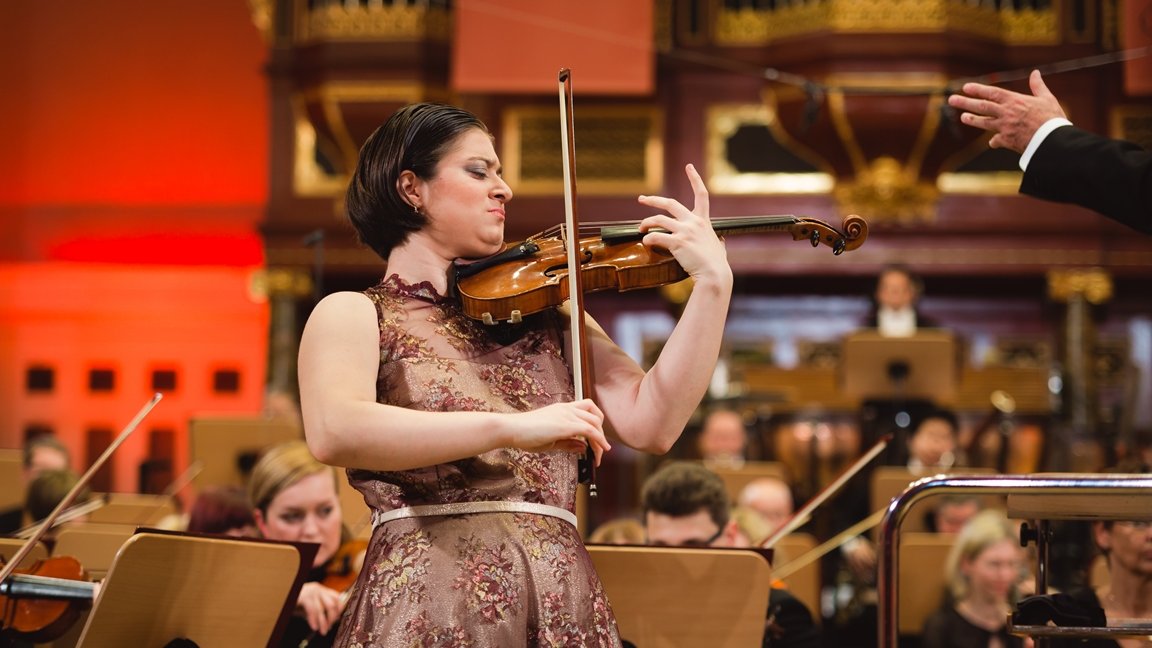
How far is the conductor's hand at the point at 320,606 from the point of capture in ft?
9.53

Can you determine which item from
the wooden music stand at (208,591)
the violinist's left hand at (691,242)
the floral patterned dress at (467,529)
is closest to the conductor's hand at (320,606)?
the wooden music stand at (208,591)

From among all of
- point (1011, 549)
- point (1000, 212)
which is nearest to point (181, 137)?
point (1000, 212)

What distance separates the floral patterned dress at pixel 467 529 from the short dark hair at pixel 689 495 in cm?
121

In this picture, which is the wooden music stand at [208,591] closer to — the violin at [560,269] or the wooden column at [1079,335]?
the violin at [560,269]

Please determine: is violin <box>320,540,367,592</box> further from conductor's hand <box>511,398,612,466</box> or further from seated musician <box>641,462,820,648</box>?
conductor's hand <box>511,398,612,466</box>

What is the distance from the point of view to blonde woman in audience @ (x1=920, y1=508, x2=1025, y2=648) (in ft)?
13.2

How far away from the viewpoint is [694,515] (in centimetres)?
329

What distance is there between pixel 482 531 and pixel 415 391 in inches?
9.0

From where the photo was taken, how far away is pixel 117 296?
9.78 m

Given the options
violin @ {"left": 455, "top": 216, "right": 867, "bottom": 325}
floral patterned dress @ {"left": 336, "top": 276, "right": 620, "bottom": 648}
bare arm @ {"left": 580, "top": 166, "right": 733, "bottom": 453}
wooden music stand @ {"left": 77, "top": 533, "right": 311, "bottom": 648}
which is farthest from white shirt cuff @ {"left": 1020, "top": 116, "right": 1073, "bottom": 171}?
wooden music stand @ {"left": 77, "top": 533, "right": 311, "bottom": 648}

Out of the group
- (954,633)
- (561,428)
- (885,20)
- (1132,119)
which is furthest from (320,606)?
(1132,119)

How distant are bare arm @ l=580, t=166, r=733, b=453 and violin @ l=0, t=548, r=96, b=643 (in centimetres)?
119

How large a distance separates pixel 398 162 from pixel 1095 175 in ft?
3.71

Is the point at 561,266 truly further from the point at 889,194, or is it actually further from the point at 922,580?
the point at 889,194
